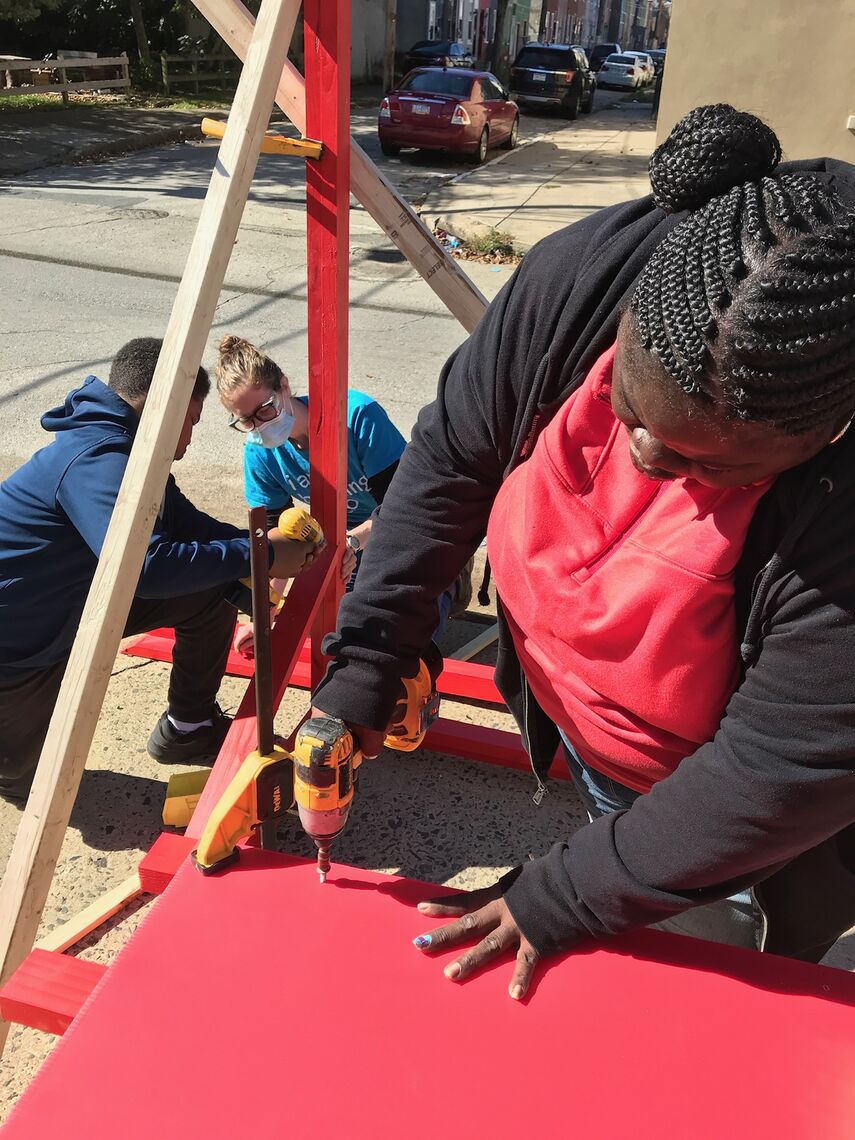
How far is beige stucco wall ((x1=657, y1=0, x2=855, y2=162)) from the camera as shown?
799cm

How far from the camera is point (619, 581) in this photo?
45.6 inches

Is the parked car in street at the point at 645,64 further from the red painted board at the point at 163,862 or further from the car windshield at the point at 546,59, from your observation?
the red painted board at the point at 163,862

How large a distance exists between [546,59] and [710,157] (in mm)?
24363

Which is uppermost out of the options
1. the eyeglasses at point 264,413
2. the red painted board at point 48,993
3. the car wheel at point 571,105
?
the car wheel at point 571,105

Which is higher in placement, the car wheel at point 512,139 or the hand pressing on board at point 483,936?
the car wheel at point 512,139

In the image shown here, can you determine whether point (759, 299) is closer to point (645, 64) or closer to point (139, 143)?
point (139, 143)

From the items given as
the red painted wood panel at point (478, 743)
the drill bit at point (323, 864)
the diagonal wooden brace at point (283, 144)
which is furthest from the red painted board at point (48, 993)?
the diagonal wooden brace at point (283, 144)

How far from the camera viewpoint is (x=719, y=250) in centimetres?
90

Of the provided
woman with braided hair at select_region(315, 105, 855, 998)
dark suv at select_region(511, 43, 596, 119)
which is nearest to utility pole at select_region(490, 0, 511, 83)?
dark suv at select_region(511, 43, 596, 119)

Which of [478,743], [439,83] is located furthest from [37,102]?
[478,743]

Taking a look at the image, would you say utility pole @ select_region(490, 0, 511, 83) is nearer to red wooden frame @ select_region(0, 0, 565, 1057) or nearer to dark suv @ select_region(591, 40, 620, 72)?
dark suv @ select_region(591, 40, 620, 72)

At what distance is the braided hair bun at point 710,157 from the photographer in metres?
0.98

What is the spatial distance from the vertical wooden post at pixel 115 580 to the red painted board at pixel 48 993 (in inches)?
5.0

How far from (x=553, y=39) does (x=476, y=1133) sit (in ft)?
147
